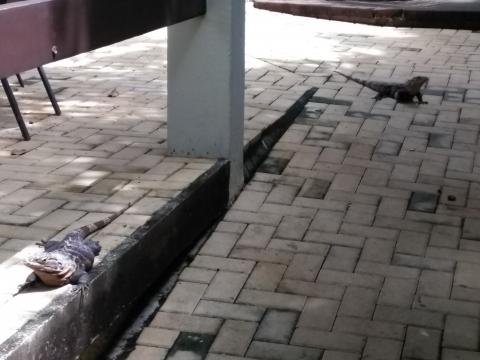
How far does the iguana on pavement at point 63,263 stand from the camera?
321cm

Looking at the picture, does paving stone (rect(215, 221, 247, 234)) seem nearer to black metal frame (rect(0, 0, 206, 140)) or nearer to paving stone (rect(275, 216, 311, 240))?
paving stone (rect(275, 216, 311, 240))

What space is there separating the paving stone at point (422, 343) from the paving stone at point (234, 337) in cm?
62

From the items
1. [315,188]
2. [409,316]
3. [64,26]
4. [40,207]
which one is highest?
[64,26]

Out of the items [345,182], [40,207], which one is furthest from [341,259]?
[40,207]

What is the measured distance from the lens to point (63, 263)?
3.21m

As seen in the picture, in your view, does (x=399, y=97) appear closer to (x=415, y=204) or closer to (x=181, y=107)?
(x=415, y=204)

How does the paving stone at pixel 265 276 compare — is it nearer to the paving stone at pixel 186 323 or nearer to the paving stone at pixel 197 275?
the paving stone at pixel 197 275

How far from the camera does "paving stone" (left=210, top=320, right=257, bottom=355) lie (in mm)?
3580

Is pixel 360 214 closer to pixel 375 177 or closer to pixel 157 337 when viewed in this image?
pixel 375 177

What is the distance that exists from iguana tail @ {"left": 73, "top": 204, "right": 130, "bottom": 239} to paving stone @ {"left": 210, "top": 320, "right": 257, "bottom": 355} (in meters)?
0.66

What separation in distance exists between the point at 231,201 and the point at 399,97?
2.44 m

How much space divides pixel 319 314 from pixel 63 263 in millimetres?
1178

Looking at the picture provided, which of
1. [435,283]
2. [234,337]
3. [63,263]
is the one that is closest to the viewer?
[63,263]

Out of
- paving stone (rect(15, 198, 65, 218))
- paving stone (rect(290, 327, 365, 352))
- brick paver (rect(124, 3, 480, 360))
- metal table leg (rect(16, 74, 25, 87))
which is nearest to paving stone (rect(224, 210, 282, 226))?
brick paver (rect(124, 3, 480, 360))
